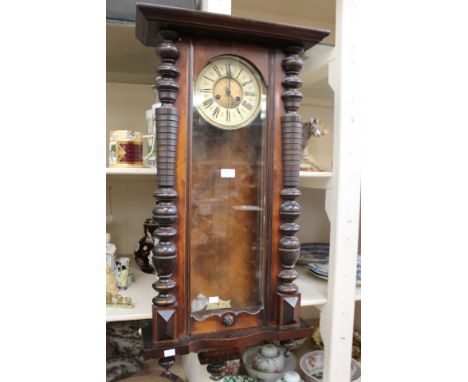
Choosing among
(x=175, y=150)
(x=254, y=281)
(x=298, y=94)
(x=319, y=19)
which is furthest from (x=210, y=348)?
(x=319, y=19)

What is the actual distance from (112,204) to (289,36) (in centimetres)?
88

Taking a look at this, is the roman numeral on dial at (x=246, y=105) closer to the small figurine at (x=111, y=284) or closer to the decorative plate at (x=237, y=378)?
the small figurine at (x=111, y=284)

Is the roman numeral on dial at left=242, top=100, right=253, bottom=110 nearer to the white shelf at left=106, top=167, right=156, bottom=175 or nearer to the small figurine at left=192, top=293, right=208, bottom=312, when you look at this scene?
the white shelf at left=106, top=167, right=156, bottom=175

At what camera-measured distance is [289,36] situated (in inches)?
26.9

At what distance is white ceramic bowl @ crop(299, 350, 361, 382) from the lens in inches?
40.1

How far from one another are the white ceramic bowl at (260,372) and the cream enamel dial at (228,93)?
2.54 feet

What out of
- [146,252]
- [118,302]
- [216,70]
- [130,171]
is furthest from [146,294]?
[216,70]

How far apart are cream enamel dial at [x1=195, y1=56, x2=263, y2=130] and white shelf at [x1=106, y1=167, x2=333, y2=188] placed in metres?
0.22

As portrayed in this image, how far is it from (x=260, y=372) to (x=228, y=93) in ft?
2.76

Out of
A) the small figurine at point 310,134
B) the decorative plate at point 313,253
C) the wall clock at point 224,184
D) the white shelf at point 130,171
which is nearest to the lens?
the wall clock at point 224,184

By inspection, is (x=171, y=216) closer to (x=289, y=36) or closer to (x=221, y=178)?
(x=221, y=178)

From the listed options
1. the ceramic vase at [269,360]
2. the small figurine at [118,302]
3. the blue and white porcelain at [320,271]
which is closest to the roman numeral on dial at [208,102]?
the small figurine at [118,302]

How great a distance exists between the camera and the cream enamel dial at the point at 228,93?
26.8 inches

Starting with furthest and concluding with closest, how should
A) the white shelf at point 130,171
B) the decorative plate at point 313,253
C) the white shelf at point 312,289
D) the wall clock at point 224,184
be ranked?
1. the decorative plate at point 313,253
2. the white shelf at point 312,289
3. the white shelf at point 130,171
4. the wall clock at point 224,184
